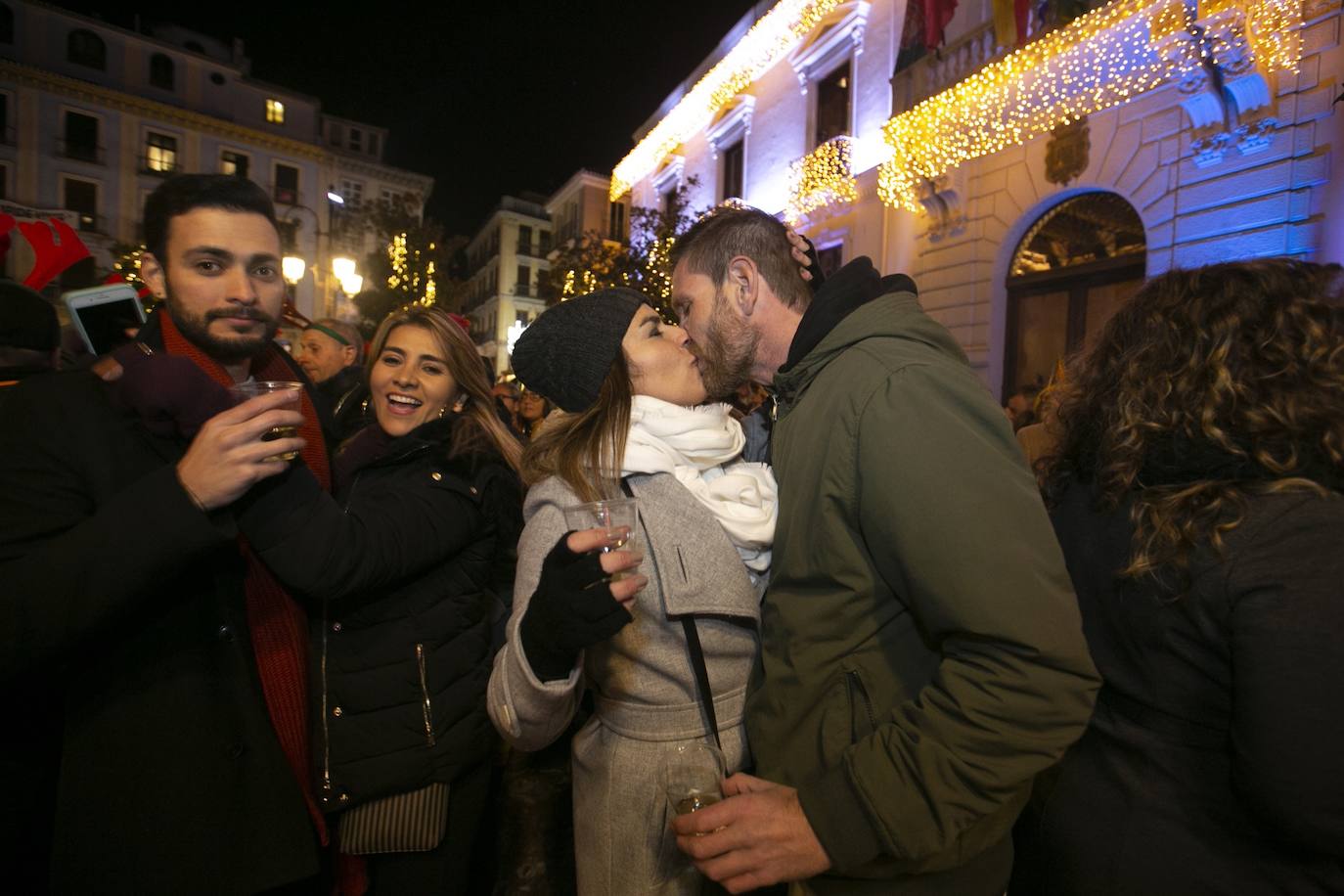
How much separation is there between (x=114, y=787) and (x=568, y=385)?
148 cm

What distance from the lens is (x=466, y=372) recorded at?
2727mm

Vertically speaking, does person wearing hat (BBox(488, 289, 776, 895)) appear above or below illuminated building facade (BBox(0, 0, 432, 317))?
below

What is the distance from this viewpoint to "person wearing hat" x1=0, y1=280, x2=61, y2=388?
265 centimetres

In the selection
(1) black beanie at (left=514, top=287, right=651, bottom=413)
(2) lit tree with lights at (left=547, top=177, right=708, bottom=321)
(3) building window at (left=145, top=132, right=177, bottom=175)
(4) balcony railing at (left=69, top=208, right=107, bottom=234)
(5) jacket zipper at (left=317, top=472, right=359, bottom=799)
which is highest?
(3) building window at (left=145, top=132, right=177, bottom=175)

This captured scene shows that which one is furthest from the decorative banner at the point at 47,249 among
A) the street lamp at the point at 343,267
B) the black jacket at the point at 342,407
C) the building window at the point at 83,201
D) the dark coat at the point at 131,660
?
the building window at the point at 83,201

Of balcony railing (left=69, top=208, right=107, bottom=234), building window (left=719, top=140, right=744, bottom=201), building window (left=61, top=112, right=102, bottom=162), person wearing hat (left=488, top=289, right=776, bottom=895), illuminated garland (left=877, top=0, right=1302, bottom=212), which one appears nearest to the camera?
person wearing hat (left=488, top=289, right=776, bottom=895)

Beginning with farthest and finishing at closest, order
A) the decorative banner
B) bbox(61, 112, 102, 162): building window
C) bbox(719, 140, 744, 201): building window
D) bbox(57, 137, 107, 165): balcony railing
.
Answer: bbox(61, 112, 102, 162): building window < bbox(57, 137, 107, 165): balcony railing < bbox(719, 140, 744, 201): building window < the decorative banner

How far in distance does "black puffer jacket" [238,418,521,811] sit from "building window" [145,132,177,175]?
43.6m

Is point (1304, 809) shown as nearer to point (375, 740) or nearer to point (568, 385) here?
point (568, 385)

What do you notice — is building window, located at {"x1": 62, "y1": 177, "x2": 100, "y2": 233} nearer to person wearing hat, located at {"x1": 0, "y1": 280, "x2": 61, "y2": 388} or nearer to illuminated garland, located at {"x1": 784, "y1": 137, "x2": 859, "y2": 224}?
illuminated garland, located at {"x1": 784, "y1": 137, "x2": 859, "y2": 224}

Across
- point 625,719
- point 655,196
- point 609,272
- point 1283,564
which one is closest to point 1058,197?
point 609,272

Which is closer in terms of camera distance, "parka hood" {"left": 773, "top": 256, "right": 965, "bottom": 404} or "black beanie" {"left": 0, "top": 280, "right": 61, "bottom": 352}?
"parka hood" {"left": 773, "top": 256, "right": 965, "bottom": 404}

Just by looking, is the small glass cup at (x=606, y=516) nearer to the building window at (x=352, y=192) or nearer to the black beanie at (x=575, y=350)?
the black beanie at (x=575, y=350)

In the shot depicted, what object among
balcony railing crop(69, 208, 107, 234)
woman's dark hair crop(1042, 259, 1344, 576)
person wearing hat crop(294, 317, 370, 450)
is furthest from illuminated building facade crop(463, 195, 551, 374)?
woman's dark hair crop(1042, 259, 1344, 576)
